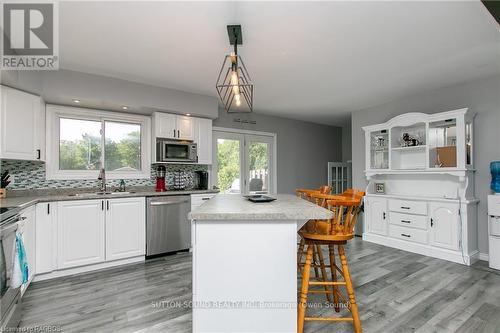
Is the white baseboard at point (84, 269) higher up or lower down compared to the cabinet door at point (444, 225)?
lower down

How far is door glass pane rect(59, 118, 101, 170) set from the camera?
351 cm

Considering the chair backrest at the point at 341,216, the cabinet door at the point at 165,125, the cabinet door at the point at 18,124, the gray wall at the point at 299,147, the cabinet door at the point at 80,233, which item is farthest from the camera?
the gray wall at the point at 299,147

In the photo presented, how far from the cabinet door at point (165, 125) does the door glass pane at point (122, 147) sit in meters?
0.45

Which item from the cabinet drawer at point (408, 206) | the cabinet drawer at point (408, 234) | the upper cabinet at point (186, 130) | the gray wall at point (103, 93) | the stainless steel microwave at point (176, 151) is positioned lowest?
the cabinet drawer at point (408, 234)

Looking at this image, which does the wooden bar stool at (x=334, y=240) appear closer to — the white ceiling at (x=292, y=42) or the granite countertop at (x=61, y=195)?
the white ceiling at (x=292, y=42)

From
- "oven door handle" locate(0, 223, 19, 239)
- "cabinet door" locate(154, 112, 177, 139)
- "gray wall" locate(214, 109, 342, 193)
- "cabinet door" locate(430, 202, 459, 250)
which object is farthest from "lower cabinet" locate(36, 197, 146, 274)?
"cabinet door" locate(430, 202, 459, 250)

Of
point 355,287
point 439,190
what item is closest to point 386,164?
point 439,190

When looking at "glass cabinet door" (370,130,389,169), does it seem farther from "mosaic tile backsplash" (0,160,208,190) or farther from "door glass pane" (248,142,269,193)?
"mosaic tile backsplash" (0,160,208,190)

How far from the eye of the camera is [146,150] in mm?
4070

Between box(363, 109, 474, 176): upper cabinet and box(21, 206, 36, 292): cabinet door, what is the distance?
4834 millimetres

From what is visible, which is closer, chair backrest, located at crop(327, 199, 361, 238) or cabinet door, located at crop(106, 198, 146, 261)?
chair backrest, located at crop(327, 199, 361, 238)

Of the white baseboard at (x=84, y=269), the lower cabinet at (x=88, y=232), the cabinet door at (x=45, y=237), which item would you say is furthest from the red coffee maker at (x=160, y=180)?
the cabinet door at (x=45, y=237)

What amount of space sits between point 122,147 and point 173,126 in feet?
2.79

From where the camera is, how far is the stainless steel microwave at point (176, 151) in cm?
388
